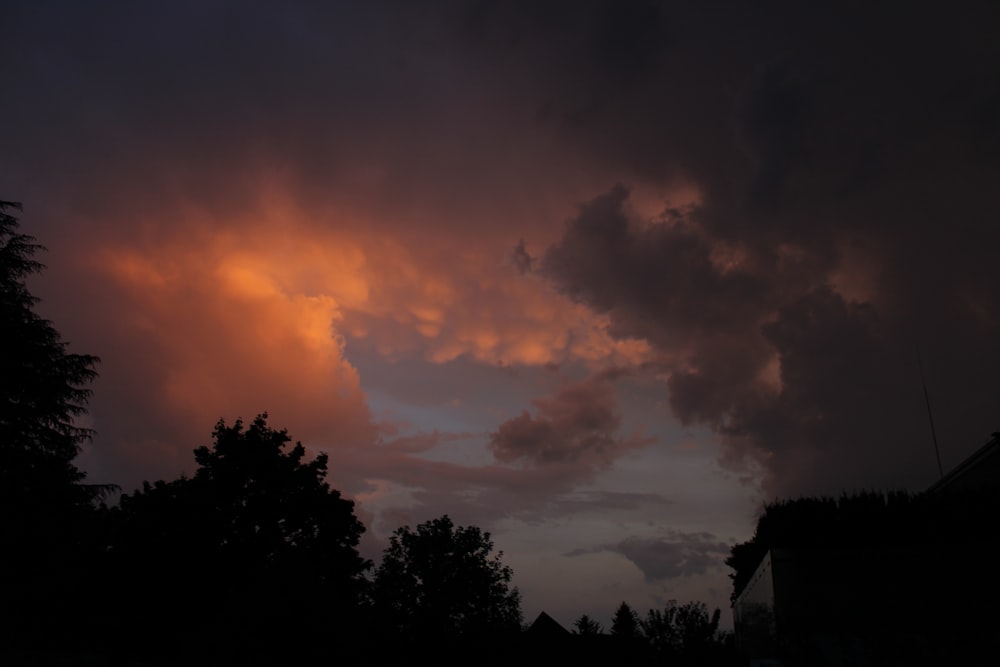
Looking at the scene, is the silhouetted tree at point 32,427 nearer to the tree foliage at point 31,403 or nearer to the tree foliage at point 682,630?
the tree foliage at point 31,403

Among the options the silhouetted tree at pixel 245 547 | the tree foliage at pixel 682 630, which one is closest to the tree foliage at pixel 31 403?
the silhouetted tree at pixel 245 547

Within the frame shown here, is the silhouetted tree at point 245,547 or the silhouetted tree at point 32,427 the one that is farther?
the silhouetted tree at point 245,547

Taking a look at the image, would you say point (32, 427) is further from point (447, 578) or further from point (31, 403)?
point (447, 578)

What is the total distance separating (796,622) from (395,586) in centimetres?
6525

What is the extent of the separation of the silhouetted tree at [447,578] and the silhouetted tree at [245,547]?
2278cm

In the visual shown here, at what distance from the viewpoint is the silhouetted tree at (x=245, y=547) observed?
34.3m

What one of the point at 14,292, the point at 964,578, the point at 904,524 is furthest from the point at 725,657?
the point at 14,292

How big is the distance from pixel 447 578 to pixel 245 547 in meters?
34.9

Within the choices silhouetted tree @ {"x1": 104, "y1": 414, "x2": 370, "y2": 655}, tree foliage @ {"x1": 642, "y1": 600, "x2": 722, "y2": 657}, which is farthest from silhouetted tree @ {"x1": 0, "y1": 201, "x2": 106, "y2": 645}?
tree foliage @ {"x1": 642, "y1": 600, "x2": 722, "y2": 657}

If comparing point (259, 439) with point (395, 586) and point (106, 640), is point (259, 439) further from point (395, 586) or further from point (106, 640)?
point (395, 586)

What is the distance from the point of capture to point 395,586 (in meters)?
73.9

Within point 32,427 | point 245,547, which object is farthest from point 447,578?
point 32,427

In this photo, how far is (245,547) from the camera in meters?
45.0

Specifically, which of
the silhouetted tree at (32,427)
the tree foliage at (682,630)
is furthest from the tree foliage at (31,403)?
the tree foliage at (682,630)
